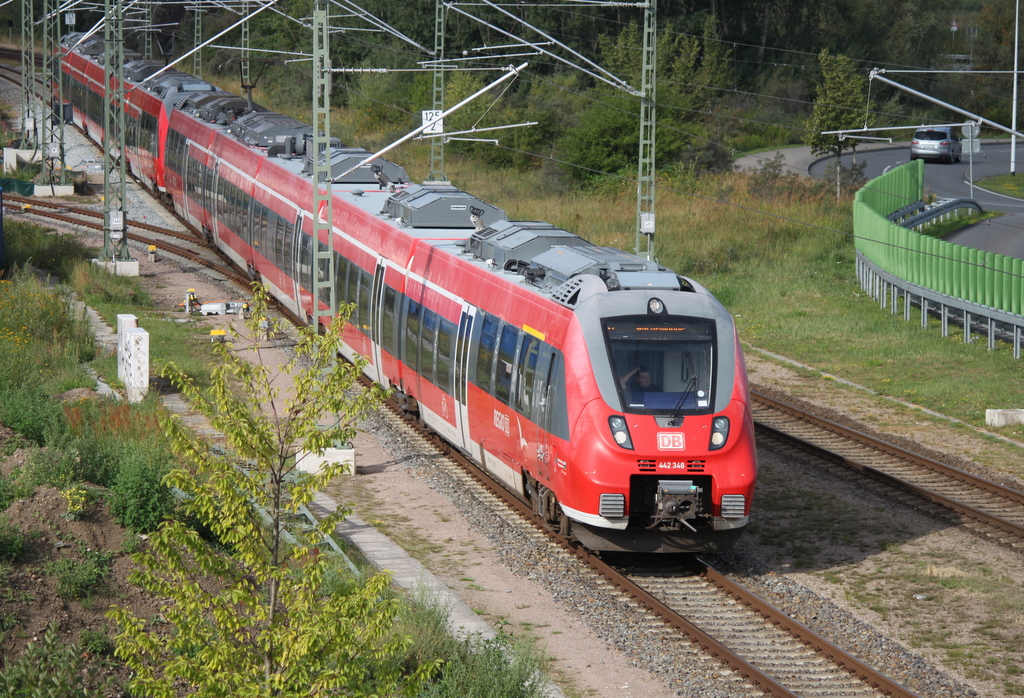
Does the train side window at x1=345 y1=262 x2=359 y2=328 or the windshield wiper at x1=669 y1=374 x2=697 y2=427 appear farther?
the train side window at x1=345 y1=262 x2=359 y2=328

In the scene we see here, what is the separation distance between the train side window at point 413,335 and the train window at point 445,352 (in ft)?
3.33

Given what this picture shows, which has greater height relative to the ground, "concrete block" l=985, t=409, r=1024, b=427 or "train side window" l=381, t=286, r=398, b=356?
"train side window" l=381, t=286, r=398, b=356

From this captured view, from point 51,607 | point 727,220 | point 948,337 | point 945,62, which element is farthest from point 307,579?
point 945,62

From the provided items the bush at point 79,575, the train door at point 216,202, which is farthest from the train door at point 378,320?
the train door at point 216,202

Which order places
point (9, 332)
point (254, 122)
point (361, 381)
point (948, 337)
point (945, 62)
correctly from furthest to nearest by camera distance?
point (945, 62) < point (254, 122) < point (948, 337) < point (361, 381) < point (9, 332)

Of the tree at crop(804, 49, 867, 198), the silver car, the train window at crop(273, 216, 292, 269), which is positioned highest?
the tree at crop(804, 49, 867, 198)

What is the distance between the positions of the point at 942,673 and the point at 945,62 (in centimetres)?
8556

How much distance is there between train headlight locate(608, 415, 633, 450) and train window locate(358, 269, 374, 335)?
9.40m

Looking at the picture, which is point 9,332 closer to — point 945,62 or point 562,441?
point 562,441

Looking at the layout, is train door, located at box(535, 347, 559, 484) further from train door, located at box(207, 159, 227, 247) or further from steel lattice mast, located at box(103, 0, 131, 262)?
train door, located at box(207, 159, 227, 247)

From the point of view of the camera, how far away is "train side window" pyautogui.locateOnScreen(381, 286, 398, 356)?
20.8 m

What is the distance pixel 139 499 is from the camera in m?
14.3

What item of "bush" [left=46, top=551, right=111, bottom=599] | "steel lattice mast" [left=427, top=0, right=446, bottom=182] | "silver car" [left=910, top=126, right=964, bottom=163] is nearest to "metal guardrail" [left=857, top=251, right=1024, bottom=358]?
"steel lattice mast" [left=427, top=0, right=446, bottom=182]

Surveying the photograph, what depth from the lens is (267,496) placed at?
856cm
